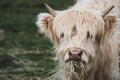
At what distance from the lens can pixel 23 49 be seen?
1390 centimetres

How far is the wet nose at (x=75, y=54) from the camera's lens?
8383 millimetres

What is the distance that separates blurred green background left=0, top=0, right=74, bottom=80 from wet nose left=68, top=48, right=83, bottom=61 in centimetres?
272

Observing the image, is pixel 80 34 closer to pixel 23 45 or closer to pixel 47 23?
pixel 47 23

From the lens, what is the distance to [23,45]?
1438 cm

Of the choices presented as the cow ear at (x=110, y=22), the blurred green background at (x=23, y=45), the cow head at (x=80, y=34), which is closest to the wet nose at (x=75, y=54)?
the cow head at (x=80, y=34)

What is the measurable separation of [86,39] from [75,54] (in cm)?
48

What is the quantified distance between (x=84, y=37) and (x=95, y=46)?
12.2 inches

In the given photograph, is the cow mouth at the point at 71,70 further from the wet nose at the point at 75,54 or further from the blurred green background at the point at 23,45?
the blurred green background at the point at 23,45

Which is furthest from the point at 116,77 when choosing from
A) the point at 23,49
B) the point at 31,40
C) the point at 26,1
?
the point at 26,1

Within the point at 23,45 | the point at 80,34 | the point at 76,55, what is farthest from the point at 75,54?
the point at 23,45

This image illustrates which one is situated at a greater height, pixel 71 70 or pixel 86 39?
pixel 86 39

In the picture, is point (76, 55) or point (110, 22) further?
point (110, 22)

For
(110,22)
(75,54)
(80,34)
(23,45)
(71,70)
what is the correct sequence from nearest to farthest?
(75,54), (80,34), (71,70), (110,22), (23,45)

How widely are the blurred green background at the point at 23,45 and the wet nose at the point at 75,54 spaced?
107 inches
